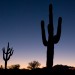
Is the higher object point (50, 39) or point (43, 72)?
point (50, 39)

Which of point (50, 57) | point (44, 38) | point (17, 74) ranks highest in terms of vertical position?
point (44, 38)

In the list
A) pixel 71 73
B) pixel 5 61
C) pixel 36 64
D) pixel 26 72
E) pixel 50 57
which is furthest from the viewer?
pixel 36 64

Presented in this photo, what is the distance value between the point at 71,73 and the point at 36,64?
43.2m

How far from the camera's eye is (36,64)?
51219 millimetres

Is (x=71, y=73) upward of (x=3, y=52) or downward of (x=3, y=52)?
downward

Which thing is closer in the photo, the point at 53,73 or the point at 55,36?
the point at 53,73

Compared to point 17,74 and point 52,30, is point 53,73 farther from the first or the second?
point 52,30

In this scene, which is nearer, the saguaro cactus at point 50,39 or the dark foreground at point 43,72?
the dark foreground at point 43,72

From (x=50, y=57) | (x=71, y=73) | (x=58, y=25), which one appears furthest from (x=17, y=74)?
(x=58, y=25)

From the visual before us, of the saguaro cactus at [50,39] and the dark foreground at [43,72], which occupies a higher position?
the saguaro cactus at [50,39]

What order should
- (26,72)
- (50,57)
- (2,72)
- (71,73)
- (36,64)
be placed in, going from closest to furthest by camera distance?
1. (71,73)
2. (26,72)
3. (2,72)
4. (50,57)
5. (36,64)

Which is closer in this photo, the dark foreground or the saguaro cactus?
the dark foreground

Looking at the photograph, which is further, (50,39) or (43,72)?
(50,39)

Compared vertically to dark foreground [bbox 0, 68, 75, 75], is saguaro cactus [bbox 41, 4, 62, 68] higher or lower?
higher
